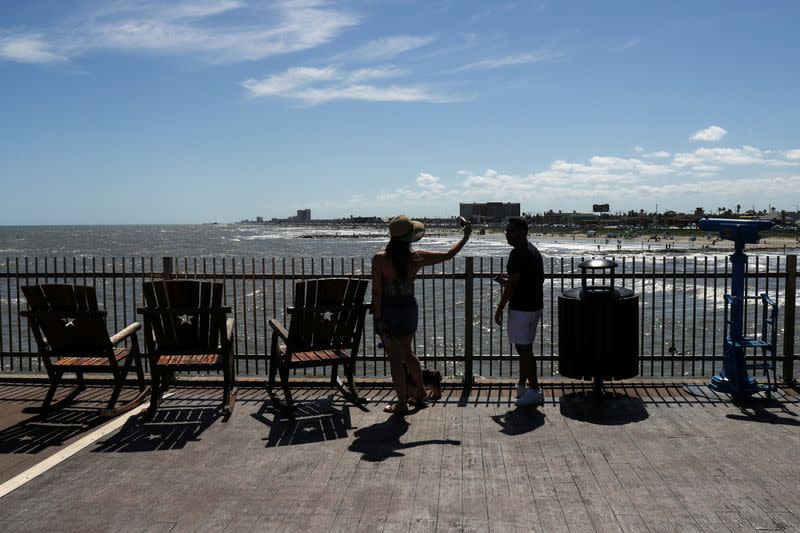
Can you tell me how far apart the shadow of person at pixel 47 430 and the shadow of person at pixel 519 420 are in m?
3.61

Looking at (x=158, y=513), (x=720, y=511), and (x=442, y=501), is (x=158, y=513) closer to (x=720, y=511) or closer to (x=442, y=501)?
(x=442, y=501)

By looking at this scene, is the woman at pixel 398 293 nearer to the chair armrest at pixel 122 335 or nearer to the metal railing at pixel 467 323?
the metal railing at pixel 467 323

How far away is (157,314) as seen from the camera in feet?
21.5

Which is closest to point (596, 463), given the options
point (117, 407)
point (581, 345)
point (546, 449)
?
point (546, 449)

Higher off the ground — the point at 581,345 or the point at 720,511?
the point at 581,345

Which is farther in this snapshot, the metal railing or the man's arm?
the metal railing

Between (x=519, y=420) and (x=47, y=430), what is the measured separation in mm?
4135

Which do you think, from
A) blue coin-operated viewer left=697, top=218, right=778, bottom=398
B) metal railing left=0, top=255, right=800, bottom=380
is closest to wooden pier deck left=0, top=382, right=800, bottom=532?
blue coin-operated viewer left=697, top=218, right=778, bottom=398

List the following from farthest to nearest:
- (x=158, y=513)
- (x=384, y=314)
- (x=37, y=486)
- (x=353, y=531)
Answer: (x=384, y=314) < (x=37, y=486) < (x=158, y=513) < (x=353, y=531)

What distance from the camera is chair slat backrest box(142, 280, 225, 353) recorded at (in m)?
6.59

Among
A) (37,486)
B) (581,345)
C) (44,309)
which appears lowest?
(37,486)

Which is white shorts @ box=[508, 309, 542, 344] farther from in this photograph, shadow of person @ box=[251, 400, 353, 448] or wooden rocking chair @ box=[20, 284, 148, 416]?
wooden rocking chair @ box=[20, 284, 148, 416]

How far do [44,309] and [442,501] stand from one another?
419 centimetres

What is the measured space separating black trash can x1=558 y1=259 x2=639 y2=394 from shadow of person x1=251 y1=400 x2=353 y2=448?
7.65 ft
